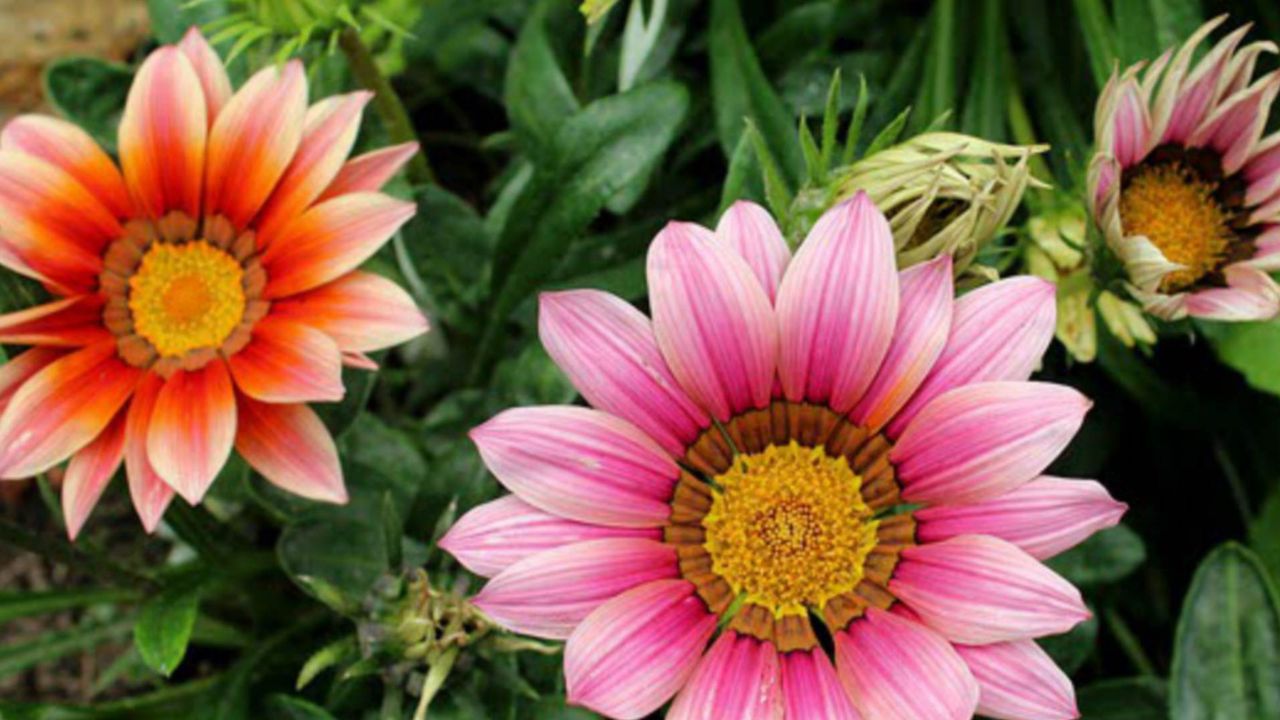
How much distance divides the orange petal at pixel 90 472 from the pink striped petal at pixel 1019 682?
80cm

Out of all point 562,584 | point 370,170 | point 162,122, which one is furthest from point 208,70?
point 562,584

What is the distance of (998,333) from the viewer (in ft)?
4.24

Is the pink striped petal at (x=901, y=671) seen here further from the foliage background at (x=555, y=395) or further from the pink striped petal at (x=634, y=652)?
the foliage background at (x=555, y=395)

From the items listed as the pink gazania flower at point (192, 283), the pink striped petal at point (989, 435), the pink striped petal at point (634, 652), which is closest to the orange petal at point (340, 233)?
the pink gazania flower at point (192, 283)

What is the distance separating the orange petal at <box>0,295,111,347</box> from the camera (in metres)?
1.38

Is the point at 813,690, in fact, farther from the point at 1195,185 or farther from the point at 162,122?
the point at 162,122

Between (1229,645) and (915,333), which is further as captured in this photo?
(1229,645)

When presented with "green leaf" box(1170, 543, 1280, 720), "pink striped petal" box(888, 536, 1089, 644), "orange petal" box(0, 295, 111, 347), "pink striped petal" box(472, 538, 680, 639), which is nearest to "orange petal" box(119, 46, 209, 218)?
"orange petal" box(0, 295, 111, 347)

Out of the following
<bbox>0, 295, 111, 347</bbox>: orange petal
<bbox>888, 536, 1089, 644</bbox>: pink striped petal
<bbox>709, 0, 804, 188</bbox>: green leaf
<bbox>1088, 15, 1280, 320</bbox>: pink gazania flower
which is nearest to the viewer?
<bbox>888, 536, 1089, 644</bbox>: pink striped petal

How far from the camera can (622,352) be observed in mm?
1298

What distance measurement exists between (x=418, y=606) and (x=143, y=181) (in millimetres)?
521

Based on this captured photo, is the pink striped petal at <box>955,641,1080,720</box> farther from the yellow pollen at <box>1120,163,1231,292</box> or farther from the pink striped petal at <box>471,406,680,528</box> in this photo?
the yellow pollen at <box>1120,163,1231,292</box>

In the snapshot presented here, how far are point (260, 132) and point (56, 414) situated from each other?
340 millimetres

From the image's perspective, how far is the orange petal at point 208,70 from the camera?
5.12 ft
